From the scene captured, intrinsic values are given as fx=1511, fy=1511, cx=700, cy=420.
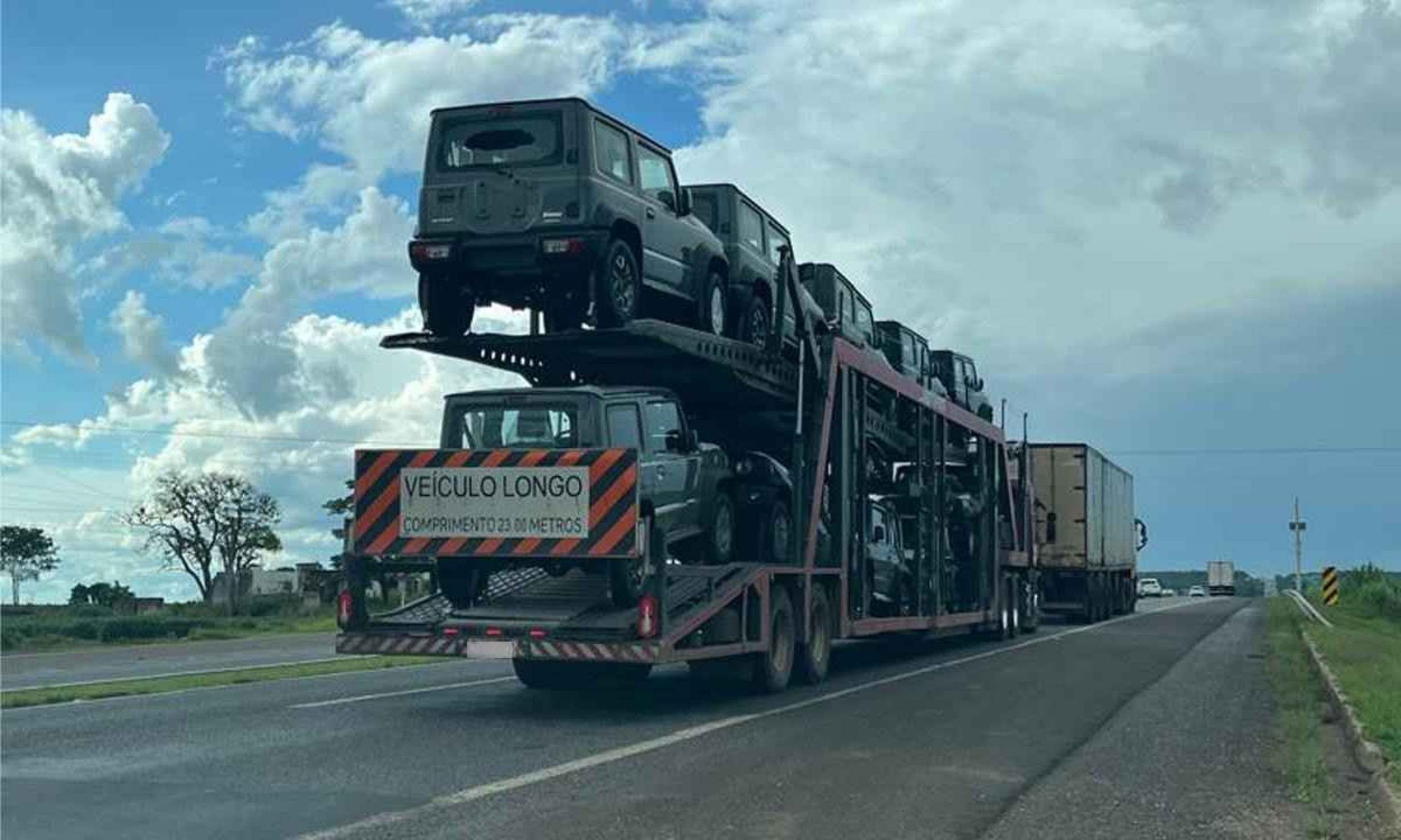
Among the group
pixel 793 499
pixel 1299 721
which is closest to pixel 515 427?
pixel 793 499

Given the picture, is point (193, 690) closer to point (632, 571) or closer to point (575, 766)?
point (632, 571)

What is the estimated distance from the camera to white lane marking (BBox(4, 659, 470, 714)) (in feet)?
44.0

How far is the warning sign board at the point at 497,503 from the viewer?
11.7m

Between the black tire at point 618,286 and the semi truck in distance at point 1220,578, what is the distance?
86.2 metres

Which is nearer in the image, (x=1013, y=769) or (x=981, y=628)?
(x=1013, y=769)

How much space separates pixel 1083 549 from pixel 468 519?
23.4 m

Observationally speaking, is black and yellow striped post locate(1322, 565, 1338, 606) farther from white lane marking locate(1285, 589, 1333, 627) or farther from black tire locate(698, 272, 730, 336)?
black tire locate(698, 272, 730, 336)

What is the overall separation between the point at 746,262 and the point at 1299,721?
6.75 meters

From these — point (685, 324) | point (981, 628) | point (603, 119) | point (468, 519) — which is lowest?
→ point (981, 628)

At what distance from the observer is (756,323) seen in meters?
15.3

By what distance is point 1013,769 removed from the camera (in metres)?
9.59

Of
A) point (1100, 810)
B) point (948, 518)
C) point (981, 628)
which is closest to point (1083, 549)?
point (981, 628)

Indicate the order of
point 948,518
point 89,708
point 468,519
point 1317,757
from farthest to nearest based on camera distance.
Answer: point 948,518 → point 89,708 → point 468,519 → point 1317,757

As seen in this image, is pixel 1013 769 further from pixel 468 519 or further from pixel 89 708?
pixel 89 708
